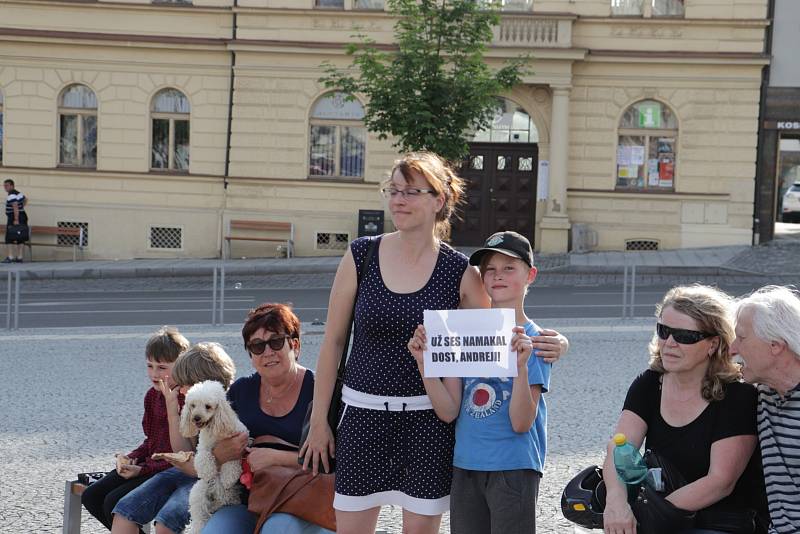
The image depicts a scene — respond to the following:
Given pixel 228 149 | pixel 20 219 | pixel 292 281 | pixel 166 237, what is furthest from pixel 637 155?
pixel 20 219

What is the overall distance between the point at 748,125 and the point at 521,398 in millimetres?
26073

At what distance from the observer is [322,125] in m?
30.6

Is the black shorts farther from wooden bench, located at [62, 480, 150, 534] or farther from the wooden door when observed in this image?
wooden bench, located at [62, 480, 150, 534]

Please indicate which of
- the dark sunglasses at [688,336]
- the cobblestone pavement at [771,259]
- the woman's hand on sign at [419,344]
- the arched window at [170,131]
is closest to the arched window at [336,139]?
the arched window at [170,131]

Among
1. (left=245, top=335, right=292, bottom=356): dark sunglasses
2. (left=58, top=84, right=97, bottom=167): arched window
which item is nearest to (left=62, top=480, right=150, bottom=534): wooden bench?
(left=245, top=335, right=292, bottom=356): dark sunglasses

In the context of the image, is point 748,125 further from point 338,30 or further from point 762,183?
point 338,30

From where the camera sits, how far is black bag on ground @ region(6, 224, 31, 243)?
96.4ft

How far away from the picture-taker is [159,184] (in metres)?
30.7

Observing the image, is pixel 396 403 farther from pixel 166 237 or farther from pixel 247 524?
pixel 166 237

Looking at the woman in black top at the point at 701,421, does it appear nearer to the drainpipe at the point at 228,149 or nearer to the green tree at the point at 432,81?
the green tree at the point at 432,81

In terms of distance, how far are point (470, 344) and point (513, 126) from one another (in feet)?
86.0

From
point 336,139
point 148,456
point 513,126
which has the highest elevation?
point 513,126

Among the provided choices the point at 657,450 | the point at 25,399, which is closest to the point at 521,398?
the point at 657,450

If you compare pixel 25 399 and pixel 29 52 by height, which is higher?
pixel 29 52
